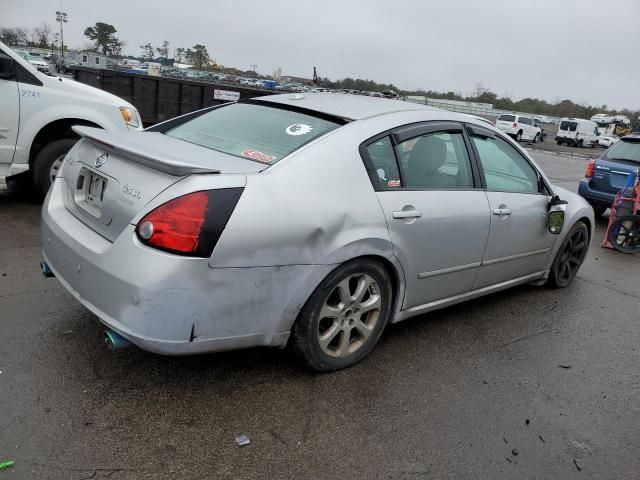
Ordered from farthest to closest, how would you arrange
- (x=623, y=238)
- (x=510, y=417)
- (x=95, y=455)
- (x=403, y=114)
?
(x=623, y=238)
(x=403, y=114)
(x=510, y=417)
(x=95, y=455)

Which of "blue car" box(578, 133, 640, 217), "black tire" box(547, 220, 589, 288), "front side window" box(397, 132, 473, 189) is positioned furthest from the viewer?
"blue car" box(578, 133, 640, 217)

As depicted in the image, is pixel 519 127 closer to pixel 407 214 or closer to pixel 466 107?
pixel 466 107

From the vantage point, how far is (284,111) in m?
3.50

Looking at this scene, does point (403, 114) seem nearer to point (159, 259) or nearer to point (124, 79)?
point (159, 259)

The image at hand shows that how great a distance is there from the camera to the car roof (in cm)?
335

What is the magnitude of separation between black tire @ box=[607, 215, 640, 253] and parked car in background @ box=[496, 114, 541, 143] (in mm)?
30457

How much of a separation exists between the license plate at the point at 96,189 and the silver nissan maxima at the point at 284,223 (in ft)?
0.04

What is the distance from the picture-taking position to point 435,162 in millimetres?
3551

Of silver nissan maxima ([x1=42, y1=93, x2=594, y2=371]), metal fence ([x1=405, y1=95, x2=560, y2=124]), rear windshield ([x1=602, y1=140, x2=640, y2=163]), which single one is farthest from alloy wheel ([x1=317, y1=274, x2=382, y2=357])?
metal fence ([x1=405, y1=95, x2=560, y2=124])

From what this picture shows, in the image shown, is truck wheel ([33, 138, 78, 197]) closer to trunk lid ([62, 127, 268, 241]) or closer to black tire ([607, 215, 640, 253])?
trunk lid ([62, 127, 268, 241])

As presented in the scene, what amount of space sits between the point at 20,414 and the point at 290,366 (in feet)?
4.53

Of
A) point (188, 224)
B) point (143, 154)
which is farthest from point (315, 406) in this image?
Result: point (143, 154)

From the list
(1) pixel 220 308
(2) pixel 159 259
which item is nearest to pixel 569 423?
(1) pixel 220 308

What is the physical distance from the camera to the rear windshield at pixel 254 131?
117 inches
